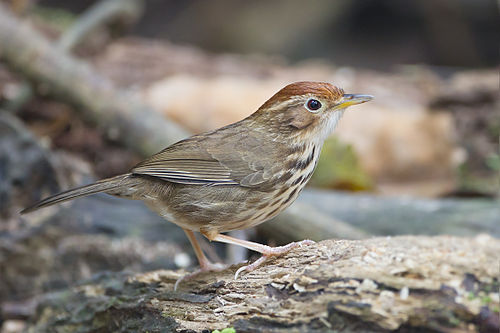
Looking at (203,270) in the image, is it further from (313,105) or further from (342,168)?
(342,168)

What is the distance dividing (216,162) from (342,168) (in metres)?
3.38

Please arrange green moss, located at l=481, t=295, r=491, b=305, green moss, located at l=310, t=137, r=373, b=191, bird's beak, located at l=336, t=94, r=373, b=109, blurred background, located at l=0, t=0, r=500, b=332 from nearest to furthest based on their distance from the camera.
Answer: green moss, located at l=481, t=295, r=491, b=305, bird's beak, located at l=336, t=94, r=373, b=109, blurred background, located at l=0, t=0, r=500, b=332, green moss, located at l=310, t=137, r=373, b=191

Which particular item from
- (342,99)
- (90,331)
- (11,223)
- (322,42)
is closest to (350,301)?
(342,99)

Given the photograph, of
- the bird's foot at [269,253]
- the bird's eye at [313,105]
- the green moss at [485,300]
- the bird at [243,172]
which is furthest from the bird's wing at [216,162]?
the green moss at [485,300]

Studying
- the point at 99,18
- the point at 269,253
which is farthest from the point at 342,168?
the point at 99,18

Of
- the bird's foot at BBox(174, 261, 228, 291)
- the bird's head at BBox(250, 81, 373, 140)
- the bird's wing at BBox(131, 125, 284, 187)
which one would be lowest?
the bird's foot at BBox(174, 261, 228, 291)

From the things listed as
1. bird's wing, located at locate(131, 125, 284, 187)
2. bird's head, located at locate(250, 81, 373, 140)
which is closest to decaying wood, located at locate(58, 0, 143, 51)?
bird's wing, located at locate(131, 125, 284, 187)

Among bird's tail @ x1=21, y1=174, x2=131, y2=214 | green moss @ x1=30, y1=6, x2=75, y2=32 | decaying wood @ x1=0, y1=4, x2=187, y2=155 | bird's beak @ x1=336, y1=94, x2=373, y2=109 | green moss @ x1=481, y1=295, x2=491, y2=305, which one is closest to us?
green moss @ x1=481, y1=295, x2=491, y2=305

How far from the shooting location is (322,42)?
45.4 ft

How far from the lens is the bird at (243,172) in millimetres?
3838

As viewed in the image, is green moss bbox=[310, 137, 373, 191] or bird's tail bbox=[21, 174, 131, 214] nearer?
bird's tail bbox=[21, 174, 131, 214]

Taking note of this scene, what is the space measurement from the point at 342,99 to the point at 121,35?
23.1ft

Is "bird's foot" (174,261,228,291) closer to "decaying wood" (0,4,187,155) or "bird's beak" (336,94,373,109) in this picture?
"bird's beak" (336,94,373,109)

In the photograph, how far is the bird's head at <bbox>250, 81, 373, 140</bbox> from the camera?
3906 millimetres
